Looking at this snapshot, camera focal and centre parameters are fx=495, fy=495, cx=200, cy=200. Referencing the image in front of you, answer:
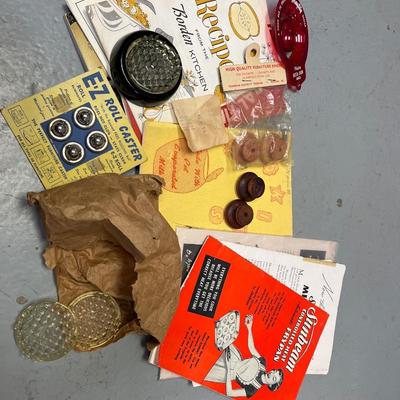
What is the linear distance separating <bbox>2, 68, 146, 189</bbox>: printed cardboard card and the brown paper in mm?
81

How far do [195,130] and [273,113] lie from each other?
0.51ft

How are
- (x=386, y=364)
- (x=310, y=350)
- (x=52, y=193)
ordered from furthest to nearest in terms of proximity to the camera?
1. (x=386, y=364)
2. (x=310, y=350)
3. (x=52, y=193)

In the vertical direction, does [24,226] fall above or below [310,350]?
above

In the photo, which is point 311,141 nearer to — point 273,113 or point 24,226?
point 273,113

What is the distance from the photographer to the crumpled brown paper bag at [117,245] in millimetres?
592

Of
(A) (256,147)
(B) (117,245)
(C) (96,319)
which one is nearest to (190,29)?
(A) (256,147)

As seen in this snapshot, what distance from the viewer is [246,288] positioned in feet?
2.56

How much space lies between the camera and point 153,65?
68cm

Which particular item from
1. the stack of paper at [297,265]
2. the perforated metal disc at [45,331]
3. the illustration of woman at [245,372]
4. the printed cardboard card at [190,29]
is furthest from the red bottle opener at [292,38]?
the perforated metal disc at [45,331]

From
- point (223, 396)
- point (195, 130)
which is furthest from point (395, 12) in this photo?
point (223, 396)

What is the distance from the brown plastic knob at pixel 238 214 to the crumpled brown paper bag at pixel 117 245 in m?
0.12

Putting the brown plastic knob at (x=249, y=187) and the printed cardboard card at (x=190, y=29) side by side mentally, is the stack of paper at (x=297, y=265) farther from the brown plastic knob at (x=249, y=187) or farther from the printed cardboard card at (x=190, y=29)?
the printed cardboard card at (x=190, y=29)

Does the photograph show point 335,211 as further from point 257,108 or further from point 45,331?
point 45,331

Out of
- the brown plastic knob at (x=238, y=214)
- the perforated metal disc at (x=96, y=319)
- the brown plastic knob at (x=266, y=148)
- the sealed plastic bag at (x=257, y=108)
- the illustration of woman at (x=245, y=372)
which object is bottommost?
the illustration of woman at (x=245, y=372)
